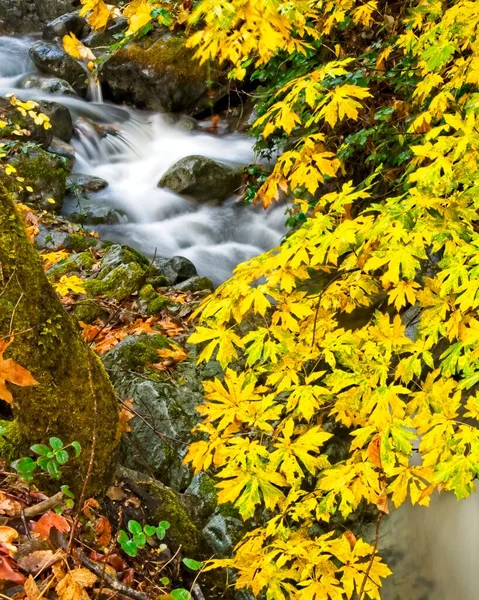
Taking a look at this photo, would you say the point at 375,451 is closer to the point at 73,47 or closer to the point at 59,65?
the point at 73,47

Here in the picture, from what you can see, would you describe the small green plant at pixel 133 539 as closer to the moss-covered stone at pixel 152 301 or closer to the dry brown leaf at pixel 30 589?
the dry brown leaf at pixel 30 589

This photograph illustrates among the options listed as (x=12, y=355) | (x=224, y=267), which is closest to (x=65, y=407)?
(x=12, y=355)

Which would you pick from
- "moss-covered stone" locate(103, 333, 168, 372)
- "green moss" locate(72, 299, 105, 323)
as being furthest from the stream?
"moss-covered stone" locate(103, 333, 168, 372)

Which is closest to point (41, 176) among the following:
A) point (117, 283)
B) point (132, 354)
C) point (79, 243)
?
point (79, 243)

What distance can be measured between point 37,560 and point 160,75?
1255cm

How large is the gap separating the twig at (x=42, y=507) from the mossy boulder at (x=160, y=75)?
39.4ft

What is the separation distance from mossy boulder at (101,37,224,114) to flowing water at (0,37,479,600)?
1.80 feet

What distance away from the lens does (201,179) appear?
930cm

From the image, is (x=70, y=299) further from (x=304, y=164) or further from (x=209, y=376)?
(x=304, y=164)

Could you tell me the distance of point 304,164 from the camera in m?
2.78

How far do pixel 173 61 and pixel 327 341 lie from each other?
12.0 meters

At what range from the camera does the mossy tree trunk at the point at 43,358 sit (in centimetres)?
197

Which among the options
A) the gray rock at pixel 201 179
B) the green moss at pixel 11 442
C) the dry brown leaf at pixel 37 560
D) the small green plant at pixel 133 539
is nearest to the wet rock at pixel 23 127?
the gray rock at pixel 201 179

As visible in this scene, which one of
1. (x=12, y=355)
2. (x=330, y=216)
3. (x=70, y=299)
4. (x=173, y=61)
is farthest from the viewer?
(x=173, y=61)
